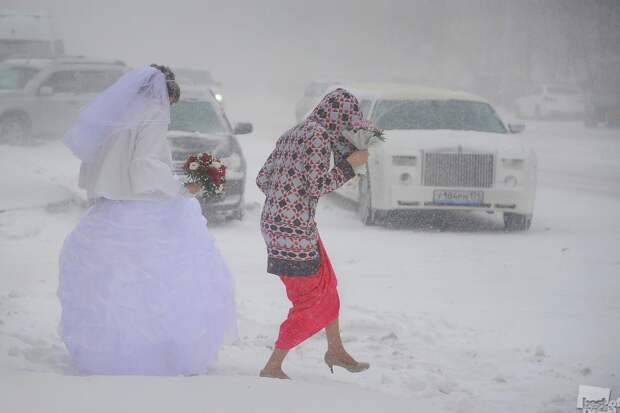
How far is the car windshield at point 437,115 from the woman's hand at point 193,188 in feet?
21.0

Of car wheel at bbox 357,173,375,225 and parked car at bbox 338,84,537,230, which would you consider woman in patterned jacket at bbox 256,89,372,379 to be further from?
car wheel at bbox 357,173,375,225

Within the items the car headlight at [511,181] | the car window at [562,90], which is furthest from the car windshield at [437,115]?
the car window at [562,90]

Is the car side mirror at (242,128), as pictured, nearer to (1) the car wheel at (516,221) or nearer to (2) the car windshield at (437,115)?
(2) the car windshield at (437,115)

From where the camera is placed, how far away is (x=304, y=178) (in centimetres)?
483

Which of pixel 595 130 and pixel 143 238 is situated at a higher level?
pixel 143 238

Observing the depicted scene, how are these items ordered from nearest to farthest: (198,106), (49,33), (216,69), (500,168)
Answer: (500,168), (198,106), (49,33), (216,69)

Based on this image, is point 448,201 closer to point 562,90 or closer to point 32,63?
point 32,63

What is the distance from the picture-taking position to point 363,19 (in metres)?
65.8

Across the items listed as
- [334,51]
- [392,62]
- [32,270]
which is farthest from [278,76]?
[32,270]

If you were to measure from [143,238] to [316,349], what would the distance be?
159cm

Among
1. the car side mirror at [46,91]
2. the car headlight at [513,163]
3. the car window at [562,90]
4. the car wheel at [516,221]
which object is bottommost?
the car window at [562,90]

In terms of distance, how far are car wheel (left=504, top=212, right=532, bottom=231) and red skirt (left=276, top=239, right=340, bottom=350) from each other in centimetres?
641

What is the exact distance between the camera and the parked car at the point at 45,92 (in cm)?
1933

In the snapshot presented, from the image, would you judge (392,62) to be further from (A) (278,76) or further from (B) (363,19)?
(A) (278,76)
